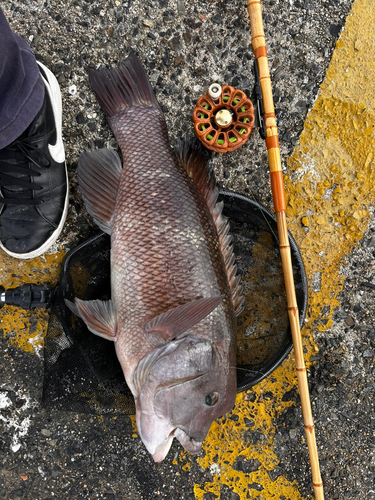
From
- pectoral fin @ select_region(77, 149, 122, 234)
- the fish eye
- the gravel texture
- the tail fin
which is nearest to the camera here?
the fish eye

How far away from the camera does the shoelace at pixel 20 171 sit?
2133mm

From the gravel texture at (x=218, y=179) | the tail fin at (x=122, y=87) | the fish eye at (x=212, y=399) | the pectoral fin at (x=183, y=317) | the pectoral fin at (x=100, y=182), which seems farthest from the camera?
the gravel texture at (x=218, y=179)

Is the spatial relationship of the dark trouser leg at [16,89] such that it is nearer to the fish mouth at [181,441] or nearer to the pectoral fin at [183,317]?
the pectoral fin at [183,317]

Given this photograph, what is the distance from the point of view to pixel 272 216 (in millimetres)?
2203

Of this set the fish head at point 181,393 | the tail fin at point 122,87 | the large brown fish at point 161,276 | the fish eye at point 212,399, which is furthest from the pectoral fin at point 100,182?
the fish eye at point 212,399

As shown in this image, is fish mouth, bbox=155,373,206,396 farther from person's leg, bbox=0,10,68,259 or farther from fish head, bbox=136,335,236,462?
person's leg, bbox=0,10,68,259

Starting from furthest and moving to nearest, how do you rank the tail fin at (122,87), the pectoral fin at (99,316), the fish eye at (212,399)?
1. the tail fin at (122,87)
2. the pectoral fin at (99,316)
3. the fish eye at (212,399)

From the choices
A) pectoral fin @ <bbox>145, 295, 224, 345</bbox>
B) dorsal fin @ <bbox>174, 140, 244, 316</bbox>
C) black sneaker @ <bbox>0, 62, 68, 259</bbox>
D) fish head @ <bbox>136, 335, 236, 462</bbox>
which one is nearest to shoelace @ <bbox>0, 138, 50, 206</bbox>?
black sneaker @ <bbox>0, 62, 68, 259</bbox>

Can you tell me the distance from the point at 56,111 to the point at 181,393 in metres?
1.71

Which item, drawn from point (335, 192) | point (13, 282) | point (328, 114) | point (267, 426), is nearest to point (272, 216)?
point (335, 192)

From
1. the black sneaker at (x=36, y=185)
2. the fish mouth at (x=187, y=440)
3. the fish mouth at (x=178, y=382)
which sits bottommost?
the fish mouth at (x=187, y=440)

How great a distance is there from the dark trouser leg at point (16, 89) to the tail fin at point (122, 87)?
1.07ft

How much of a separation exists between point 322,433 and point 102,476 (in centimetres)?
142

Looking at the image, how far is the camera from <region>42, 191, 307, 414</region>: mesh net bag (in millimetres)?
2158
